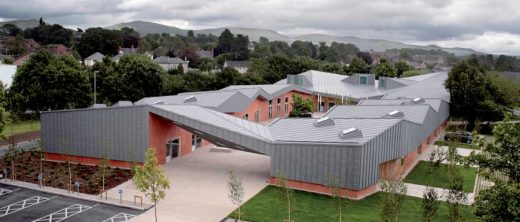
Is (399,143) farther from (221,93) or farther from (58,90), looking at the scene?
(58,90)

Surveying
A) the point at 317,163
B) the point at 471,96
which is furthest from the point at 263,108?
the point at 317,163

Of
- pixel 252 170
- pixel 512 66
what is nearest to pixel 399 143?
pixel 252 170

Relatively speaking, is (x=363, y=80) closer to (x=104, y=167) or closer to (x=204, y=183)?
(x=204, y=183)

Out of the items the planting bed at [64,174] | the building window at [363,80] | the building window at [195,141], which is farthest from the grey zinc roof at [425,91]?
the planting bed at [64,174]

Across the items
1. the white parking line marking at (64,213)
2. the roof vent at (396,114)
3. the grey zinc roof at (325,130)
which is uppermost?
the roof vent at (396,114)

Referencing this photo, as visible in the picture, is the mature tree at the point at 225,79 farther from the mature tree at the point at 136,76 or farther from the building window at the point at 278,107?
the building window at the point at 278,107

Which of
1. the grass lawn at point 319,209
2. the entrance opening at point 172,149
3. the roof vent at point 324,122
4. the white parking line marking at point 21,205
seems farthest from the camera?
the entrance opening at point 172,149

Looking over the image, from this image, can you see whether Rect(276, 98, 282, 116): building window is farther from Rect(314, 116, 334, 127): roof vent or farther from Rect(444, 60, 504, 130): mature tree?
Rect(314, 116, 334, 127): roof vent
